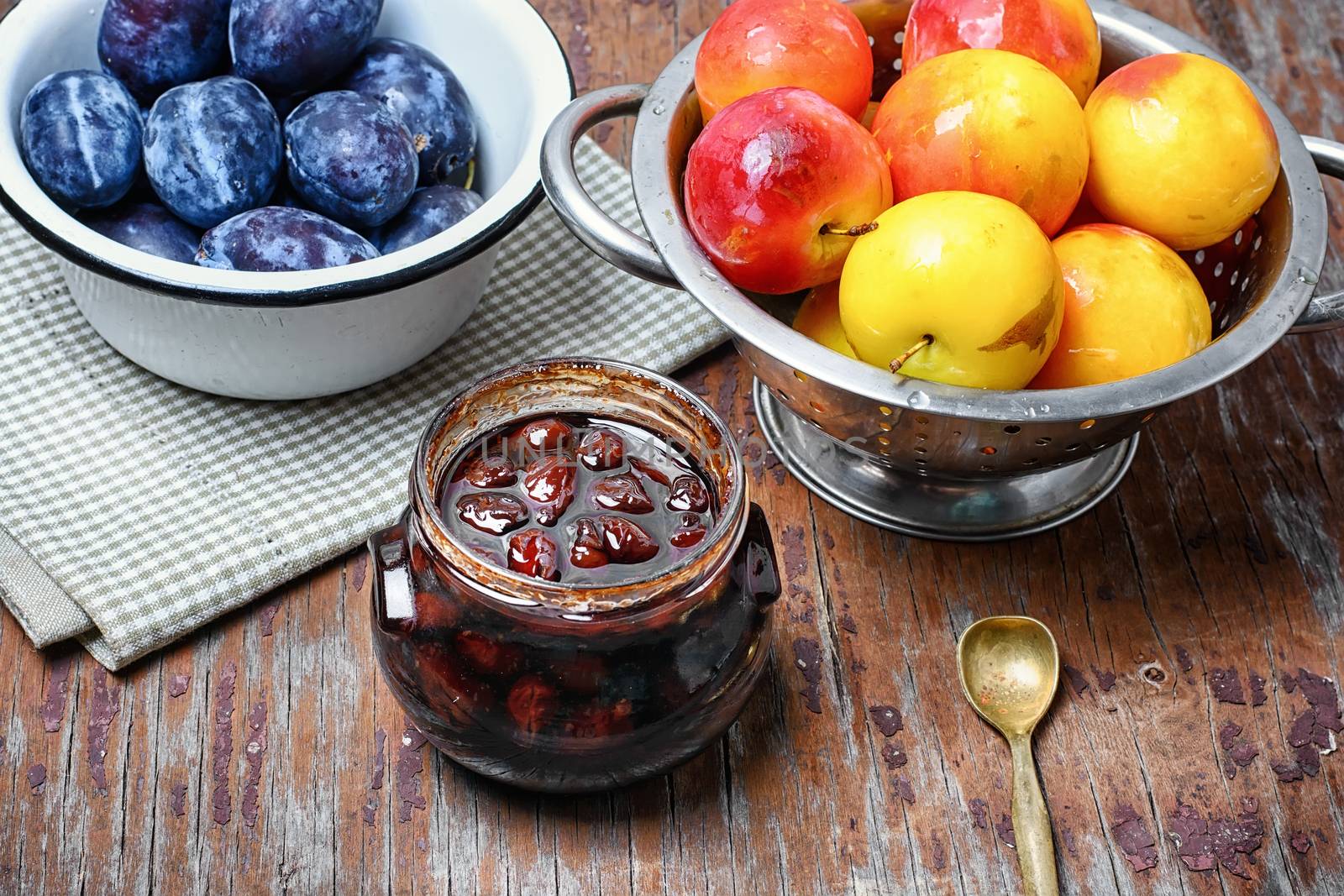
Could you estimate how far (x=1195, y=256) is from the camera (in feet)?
2.63

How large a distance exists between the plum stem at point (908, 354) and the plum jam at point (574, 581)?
91mm

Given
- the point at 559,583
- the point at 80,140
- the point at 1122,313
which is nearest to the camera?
the point at 559,583

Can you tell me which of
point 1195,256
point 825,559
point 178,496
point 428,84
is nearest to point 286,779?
point 178,496

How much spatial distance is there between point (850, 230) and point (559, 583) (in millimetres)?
245

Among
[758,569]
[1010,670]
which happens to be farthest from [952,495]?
[758,569]

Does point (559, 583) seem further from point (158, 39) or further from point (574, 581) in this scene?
point (158, 39)

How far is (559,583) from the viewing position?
22.0 inches

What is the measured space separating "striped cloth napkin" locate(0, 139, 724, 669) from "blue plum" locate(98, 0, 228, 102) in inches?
6.5

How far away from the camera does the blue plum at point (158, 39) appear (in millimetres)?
826

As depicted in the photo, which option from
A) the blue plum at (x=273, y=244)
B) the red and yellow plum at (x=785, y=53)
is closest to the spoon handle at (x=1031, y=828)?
the red and yellow plum at (x=785, y=53)

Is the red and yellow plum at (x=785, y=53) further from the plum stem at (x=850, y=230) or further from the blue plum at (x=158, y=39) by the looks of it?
the blue plum at (x=158, y=39)

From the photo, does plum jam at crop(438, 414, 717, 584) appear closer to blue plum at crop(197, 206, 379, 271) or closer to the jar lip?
the jar lip

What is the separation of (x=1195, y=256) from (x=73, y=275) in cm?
72

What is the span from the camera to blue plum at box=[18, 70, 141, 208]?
2.56 ft
